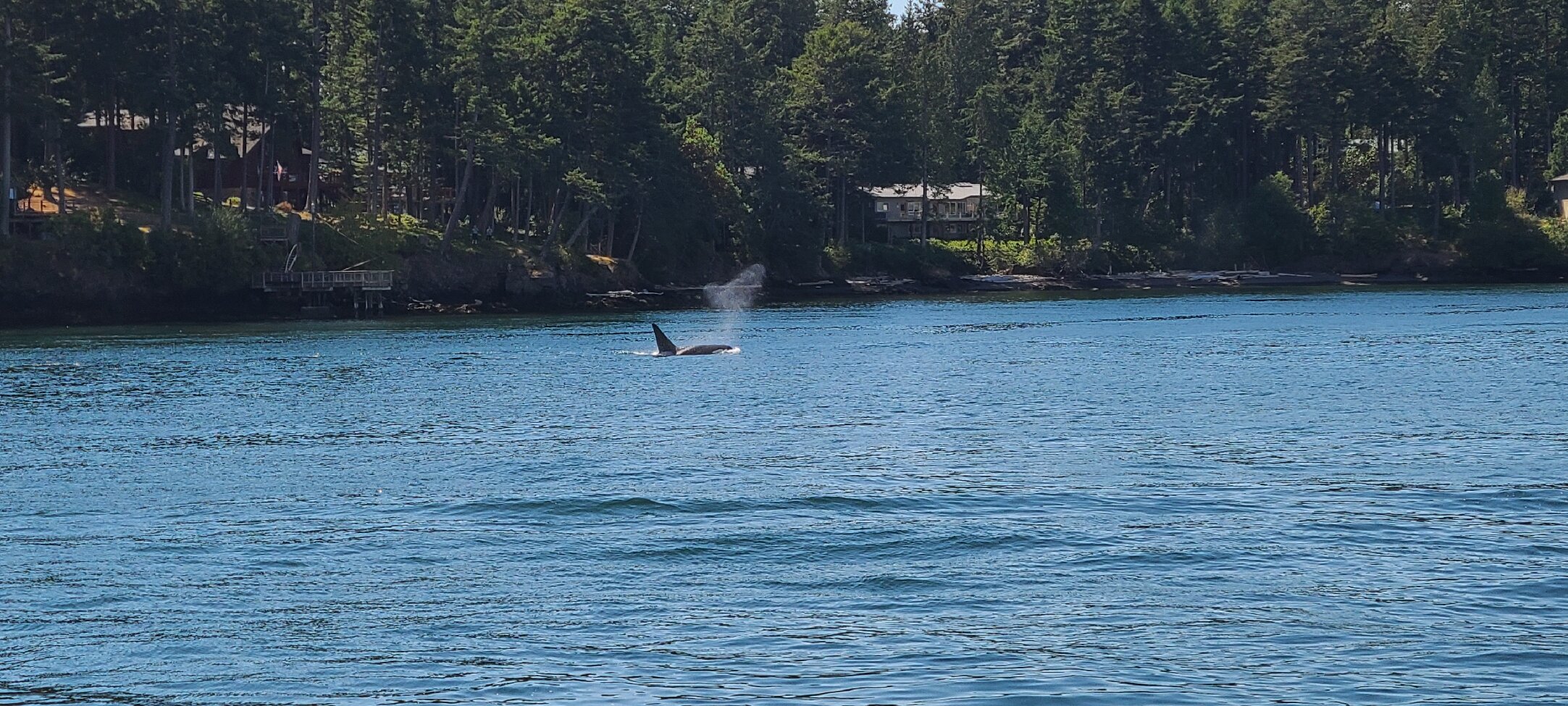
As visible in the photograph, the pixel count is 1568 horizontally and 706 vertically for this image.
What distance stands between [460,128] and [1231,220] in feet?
227

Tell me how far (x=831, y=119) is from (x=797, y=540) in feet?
409

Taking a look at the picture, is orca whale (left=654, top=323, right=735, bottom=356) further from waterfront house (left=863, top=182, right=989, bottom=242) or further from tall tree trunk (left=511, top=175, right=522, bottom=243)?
waterfront house (left=863, top=182, right=989, bottom=242)

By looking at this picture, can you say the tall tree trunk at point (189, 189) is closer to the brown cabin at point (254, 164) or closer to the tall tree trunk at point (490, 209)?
the brown cabin at point (254, 164)

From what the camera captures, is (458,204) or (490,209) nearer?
(458,204)

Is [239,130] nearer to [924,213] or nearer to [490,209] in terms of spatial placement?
[490,209]

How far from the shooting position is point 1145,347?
2899 inches

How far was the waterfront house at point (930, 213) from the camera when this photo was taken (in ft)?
549

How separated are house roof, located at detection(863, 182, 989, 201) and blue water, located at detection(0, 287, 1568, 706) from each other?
102911 mm

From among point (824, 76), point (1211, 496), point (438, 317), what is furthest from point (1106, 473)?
point (824, 76)

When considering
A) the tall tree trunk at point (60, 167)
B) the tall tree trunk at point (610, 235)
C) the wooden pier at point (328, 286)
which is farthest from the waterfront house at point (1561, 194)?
the tall tree trunk at point (60, 167)

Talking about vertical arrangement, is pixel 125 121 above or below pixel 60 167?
above

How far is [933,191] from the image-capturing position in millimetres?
168000

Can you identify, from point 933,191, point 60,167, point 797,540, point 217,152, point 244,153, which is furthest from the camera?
point 933,191

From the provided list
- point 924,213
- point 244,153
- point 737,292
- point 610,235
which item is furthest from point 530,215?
point 924,213
